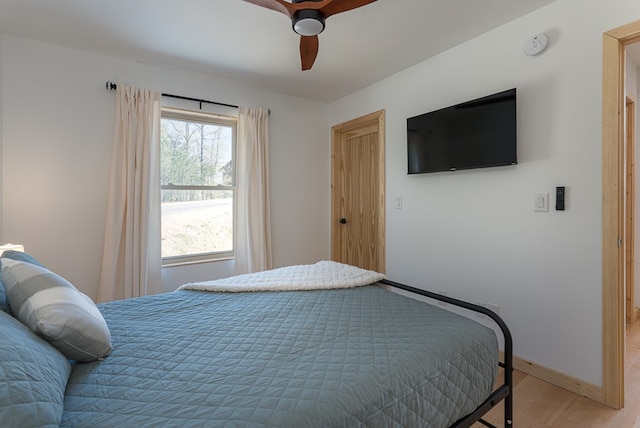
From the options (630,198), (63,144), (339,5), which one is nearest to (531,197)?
(630,198)

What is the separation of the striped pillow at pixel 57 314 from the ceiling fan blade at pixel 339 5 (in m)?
1.75

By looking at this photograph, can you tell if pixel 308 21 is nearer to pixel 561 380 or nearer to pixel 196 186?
pixel 196 186

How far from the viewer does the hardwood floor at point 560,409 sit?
171 cm

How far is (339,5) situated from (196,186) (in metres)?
2.20

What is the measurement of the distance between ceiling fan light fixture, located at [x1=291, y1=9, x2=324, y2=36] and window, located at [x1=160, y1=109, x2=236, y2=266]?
1781 mm

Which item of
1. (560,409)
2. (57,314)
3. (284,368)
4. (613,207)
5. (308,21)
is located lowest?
(560,409)

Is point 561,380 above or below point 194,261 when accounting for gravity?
below

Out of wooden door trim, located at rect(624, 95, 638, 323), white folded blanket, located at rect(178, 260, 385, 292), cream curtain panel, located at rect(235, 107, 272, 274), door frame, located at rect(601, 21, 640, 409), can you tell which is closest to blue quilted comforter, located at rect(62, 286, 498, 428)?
white folded blanket, located at rect(178, 260, 385, 292)

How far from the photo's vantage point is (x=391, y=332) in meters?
1.33

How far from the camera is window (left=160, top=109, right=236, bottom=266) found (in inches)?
122

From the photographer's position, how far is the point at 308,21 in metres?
1.76

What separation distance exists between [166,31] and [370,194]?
7.97 feet

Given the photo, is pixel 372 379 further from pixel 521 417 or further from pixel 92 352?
pixel 521 417

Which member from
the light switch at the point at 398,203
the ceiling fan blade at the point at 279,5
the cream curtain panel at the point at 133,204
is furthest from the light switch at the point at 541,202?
the cream curtain panel at the point at 133,204
